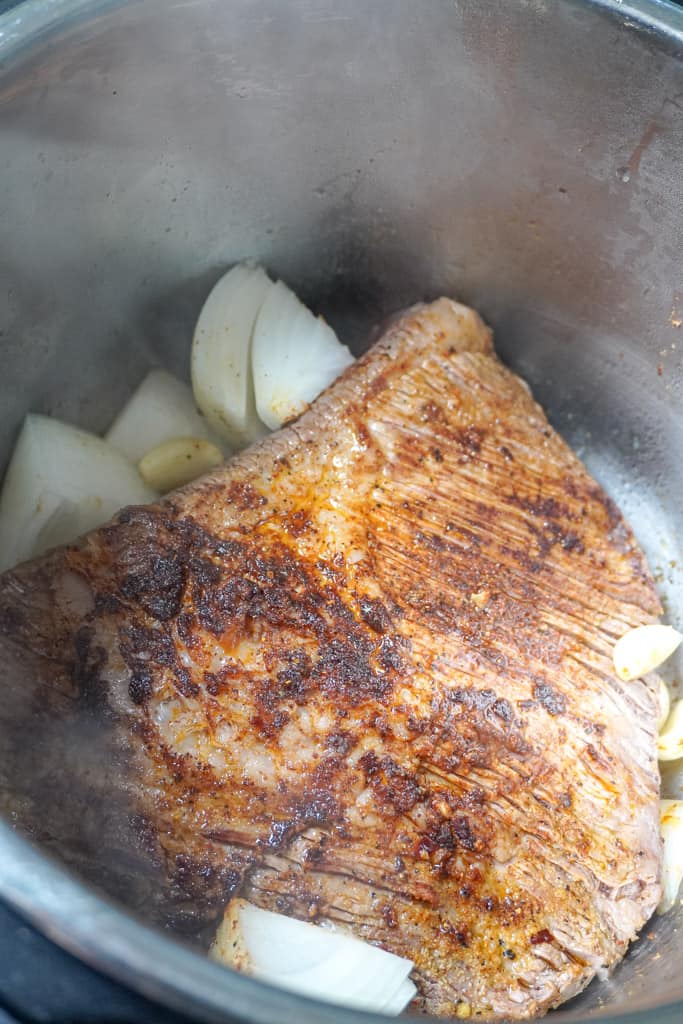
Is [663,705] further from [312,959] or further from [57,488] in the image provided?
[57,488]

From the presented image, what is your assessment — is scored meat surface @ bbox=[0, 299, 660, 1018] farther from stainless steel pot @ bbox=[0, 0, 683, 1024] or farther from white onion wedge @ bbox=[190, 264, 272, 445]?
white onion wedge @ bbox=[190, 264, 272, 445]

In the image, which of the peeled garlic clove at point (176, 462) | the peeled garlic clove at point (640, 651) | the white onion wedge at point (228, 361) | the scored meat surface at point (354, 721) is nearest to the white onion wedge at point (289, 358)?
the white onion wedge at point (228, 361)

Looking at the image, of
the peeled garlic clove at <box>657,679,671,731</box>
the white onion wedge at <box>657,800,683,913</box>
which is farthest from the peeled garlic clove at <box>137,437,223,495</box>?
the white onion wedge at <box>657,800,683,913</box>

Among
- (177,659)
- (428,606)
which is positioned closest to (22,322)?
(177,659)

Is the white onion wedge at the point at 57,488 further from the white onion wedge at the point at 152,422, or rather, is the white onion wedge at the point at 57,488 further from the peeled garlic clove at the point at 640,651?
the peeled garlic clove at the point at 640,651

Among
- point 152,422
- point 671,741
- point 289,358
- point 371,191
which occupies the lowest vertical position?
point 152,422

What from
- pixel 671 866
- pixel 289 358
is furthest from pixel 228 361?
pixel 671 866

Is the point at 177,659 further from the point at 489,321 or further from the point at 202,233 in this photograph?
the point at 489,321
